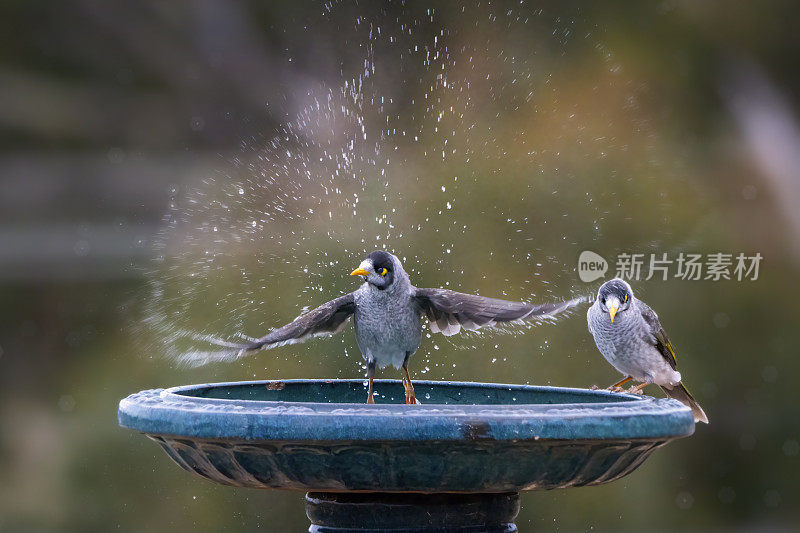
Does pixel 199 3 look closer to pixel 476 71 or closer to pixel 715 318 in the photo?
pixel 476 71

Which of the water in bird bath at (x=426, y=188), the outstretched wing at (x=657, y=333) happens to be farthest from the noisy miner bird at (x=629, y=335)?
the water in bird bath at (x=426, y=188)

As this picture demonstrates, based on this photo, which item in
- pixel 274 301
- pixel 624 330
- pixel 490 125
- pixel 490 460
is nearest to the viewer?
pixel 490 460

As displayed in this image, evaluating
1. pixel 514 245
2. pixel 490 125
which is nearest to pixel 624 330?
pixel 514 245

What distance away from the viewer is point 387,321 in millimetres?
3047

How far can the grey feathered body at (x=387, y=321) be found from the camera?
3029 mm

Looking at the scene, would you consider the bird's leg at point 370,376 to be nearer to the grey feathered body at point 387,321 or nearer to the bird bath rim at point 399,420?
the grey feathered body at point 387,321

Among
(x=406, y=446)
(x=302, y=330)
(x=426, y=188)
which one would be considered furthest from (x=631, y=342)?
(x=426, y=188)

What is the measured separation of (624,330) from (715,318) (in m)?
3.46

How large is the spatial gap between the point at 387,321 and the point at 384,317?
0.01m

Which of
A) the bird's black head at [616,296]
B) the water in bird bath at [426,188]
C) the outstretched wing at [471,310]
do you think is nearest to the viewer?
the outstretched wing at [471,310]

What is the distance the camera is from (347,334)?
6.37 meters

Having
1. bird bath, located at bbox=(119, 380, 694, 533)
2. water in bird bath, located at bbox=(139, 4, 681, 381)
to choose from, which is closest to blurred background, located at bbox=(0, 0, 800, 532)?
water in bird bath, located at bbox=(139, 4, 681, 381)

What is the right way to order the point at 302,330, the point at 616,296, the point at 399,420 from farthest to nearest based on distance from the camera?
the point at 616,296, the point at 302,330, the point at 399,420

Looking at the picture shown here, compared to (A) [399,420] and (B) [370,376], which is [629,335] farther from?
(A) [399,420]
